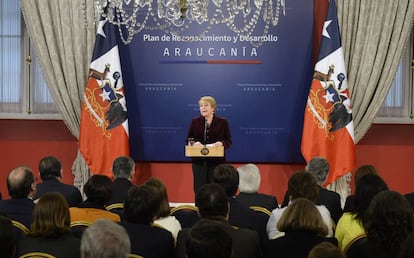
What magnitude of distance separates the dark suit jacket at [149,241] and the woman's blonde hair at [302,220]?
60cm

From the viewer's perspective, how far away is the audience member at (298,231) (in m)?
3.23

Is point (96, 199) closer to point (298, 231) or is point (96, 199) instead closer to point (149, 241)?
point (149, 241)

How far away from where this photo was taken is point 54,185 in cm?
526

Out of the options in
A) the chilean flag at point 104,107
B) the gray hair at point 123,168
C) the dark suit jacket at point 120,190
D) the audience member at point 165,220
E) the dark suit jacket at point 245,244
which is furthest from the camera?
→ the chilean flag at point 104,107

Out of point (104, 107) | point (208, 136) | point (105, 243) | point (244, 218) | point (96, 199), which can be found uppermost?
point (104, 107)

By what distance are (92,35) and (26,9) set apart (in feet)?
2.90

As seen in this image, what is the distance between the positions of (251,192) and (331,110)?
2.75 metres

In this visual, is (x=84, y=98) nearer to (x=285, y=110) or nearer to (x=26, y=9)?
(x=26, y=9)

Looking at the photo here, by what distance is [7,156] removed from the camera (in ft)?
27.2

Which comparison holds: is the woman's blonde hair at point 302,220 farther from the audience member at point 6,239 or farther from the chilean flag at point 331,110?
the chilean flag at point 331,110

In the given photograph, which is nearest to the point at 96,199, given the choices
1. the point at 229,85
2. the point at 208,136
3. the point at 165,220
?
the point at 165,220

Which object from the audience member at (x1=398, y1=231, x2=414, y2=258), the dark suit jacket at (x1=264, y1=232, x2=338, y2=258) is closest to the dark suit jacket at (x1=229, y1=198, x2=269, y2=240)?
the dark suit jacket at (x1=264, y1=232, x2=338, y2=258)

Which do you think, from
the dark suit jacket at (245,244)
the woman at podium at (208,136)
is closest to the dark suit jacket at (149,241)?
the dark suit jacket at (245,244)

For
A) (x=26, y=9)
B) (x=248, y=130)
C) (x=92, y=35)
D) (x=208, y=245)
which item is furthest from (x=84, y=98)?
(x=208, y=245)
